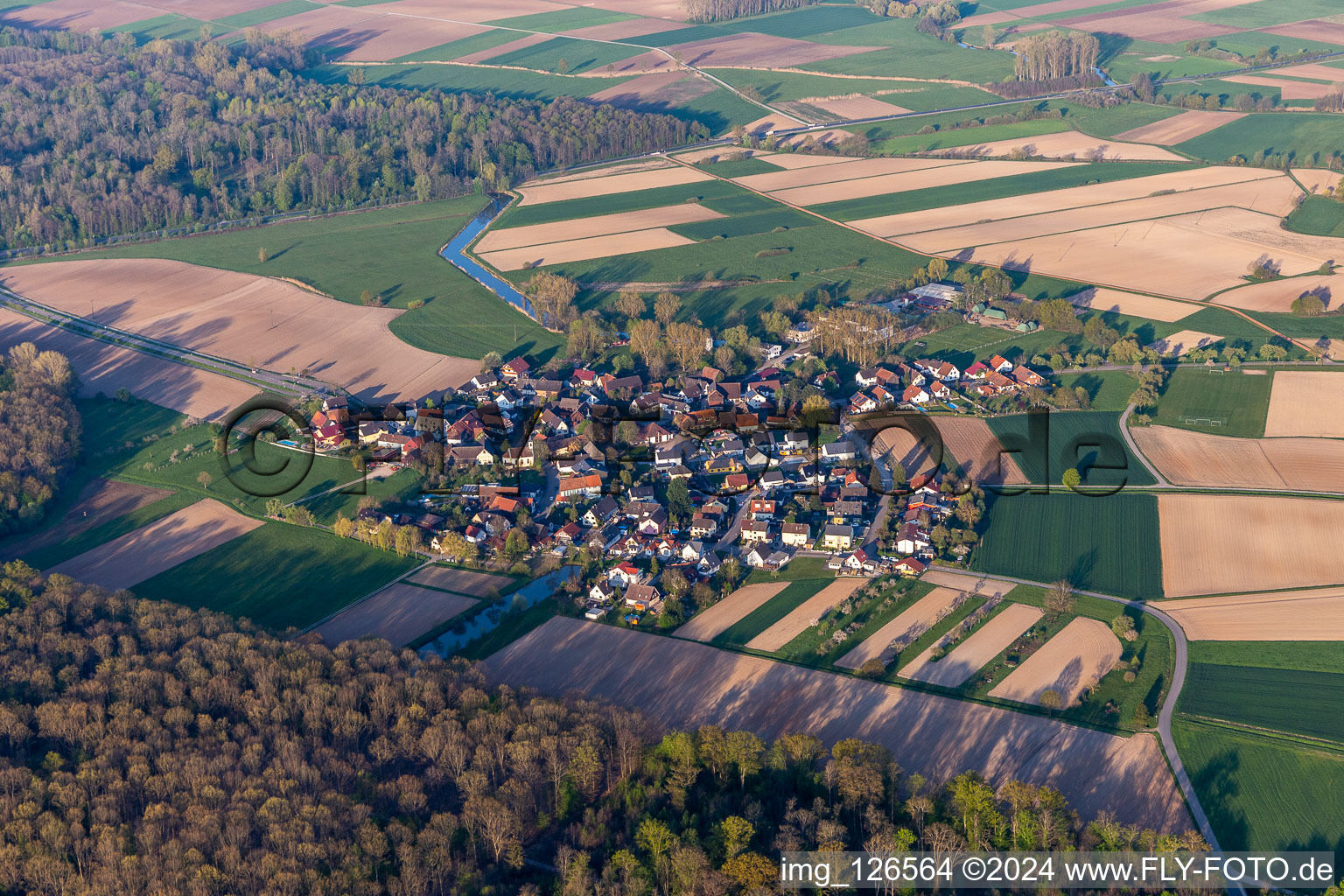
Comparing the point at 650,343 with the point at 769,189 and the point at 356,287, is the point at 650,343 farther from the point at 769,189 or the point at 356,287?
the point at 769,189

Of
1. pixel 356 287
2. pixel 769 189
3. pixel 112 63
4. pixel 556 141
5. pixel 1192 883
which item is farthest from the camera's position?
pixel 112 63

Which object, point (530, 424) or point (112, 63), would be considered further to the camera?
point (112, 63)

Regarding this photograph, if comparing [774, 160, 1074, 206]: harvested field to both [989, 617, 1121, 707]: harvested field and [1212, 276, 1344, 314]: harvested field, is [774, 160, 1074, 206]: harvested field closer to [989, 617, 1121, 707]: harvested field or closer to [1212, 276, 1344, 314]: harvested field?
[1212, 276, 1344, 314]: harvested field

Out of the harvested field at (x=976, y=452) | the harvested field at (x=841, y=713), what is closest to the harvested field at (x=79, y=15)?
the harvested field at (x=976, y=452)

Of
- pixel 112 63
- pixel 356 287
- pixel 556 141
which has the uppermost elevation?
pixel 112 63

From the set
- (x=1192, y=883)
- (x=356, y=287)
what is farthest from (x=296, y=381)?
(x=1192, y=883)
